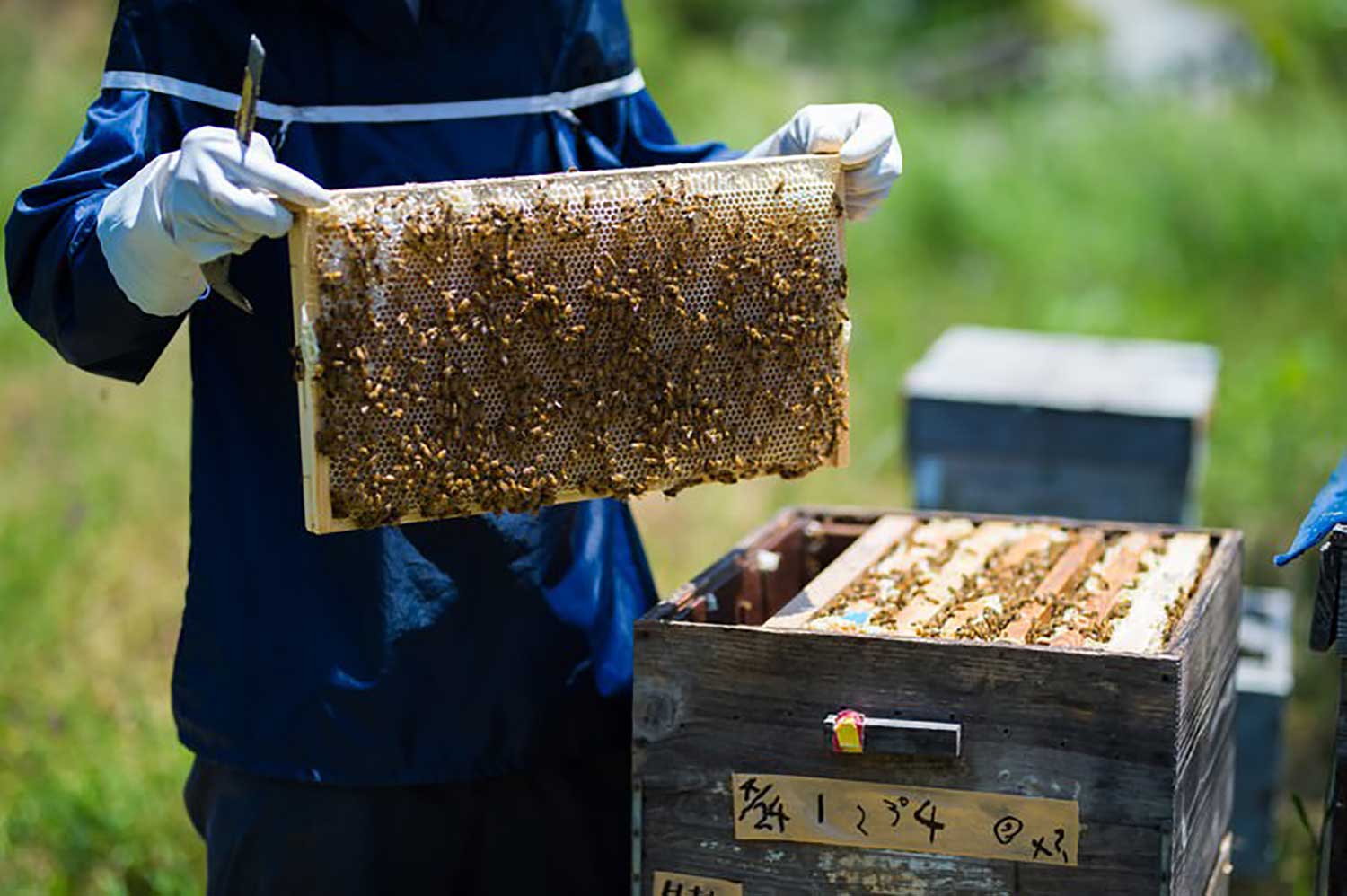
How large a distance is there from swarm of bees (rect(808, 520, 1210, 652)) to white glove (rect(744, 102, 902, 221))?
0.56m

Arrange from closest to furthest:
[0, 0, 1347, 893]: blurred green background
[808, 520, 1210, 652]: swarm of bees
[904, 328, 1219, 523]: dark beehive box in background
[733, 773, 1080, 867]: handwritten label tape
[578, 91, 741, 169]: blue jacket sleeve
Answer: [733, 773, 1080, 867]: handwritten label tape → [808, 520, 1210, 652]: swarm of bees → [578, 91, 741, 169]: blue jacket sleeve → [904, 328, 1219, 523]: dark beehive box in background → [0, 0, 1347, 893]: blurred green background

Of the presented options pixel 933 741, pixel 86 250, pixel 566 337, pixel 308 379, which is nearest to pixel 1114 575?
pixel 933 741

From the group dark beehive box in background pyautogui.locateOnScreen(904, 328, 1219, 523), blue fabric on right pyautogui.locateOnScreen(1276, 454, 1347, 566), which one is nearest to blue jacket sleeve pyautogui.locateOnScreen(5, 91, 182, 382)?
blue fabric on right pyautogui.locateOnScreen(1276, 454, 1347, 566)

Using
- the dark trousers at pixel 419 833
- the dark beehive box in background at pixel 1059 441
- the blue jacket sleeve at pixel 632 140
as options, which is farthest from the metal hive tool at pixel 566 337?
the dark beehive box in background at pixel 1059 441

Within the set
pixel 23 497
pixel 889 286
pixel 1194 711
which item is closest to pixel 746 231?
pixel 1194 711

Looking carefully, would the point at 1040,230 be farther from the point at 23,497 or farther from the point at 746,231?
the point at 746,231

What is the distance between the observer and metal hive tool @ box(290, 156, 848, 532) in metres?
2.06

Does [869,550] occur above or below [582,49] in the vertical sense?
below

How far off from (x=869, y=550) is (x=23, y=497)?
362 cm

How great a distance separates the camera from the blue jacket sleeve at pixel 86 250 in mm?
2125

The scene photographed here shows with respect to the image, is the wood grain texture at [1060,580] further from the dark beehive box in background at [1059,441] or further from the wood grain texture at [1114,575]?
the dark beehive box in background at [1059,441]

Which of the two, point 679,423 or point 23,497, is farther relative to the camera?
point 23,497

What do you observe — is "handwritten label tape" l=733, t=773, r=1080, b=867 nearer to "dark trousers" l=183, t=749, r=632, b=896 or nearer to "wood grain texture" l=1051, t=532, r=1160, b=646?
"wood grain texture" l=1051, t=532, r=1160, b=646

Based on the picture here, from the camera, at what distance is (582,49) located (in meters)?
2.51
